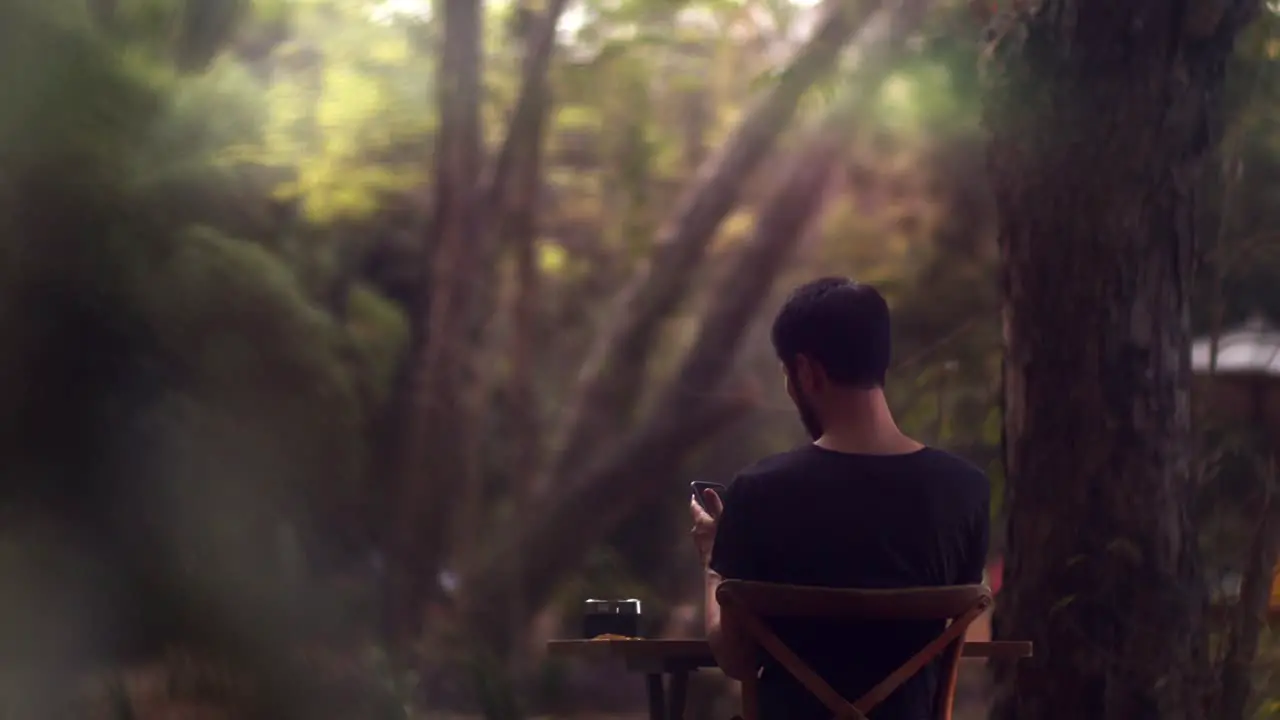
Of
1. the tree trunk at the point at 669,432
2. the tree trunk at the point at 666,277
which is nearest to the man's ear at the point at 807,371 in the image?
the tree trunk at the point at 666,277

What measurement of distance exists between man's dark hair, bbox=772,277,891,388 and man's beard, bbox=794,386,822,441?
0.05 m

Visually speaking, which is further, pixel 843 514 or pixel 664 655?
pixel 664 655

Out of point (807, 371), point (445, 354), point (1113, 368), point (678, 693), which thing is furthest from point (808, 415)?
point (445, 354)

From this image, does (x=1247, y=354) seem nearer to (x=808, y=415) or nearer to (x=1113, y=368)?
(x=1113, y=368)

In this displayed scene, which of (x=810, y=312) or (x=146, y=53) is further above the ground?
(x=146, y=53)

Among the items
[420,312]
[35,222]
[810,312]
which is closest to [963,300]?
[420,312]

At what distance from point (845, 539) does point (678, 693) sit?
673mm

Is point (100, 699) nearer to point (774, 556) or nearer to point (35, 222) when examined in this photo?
point (35, 222)

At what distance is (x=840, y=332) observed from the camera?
260cm

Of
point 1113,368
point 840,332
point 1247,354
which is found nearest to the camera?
Result: point 840,332

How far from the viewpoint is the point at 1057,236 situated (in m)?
4.26

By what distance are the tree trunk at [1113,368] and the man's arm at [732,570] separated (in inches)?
70.2

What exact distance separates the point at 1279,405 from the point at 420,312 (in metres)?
5.46

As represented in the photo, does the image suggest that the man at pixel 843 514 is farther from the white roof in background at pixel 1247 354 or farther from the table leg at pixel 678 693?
the white roof in background at pixel 1247 354
